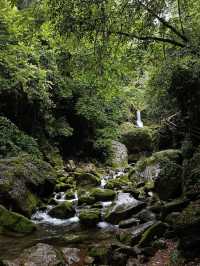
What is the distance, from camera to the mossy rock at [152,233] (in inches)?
329

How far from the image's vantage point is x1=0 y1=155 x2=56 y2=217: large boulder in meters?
11.5

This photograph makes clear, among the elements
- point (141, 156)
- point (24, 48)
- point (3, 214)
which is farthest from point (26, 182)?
point (141, 156)

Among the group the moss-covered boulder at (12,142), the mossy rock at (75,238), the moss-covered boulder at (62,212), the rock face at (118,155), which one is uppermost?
the moss-covered boulder at (12,142)

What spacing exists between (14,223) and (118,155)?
1419 cm

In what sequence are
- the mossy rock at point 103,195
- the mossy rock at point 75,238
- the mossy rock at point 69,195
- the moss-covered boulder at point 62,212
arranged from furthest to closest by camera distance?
the mossy rock at point 69,195 < the mossy rock at point 103,195 < the moss-covered boulder at point 62,212 < the mossy rock at point 75,238

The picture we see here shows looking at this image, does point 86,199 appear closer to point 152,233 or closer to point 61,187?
→ point 61,187

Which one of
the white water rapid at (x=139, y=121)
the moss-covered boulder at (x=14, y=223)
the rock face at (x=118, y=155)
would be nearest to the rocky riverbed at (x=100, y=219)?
the moss-covered boulder at (x=14, y=223)

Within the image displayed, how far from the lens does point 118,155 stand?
2375cm

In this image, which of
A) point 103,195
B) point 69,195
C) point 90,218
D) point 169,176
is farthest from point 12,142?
point 169,176

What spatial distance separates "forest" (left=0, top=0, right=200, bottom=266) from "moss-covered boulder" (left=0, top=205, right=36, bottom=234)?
0.10 ft

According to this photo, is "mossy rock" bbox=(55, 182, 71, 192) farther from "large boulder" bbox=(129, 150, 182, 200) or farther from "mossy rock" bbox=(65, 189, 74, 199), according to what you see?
"large boulder" bbox=(129, 150, 182, 200)

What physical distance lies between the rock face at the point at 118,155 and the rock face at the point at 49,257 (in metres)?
14.6

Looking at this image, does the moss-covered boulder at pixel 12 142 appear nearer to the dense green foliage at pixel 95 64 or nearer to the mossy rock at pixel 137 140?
the dense green foliage at pixel 95 64

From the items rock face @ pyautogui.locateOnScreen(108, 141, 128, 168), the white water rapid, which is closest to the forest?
rock face @ pyautogui.locateOnScreen(108, 141, 128, 168)
